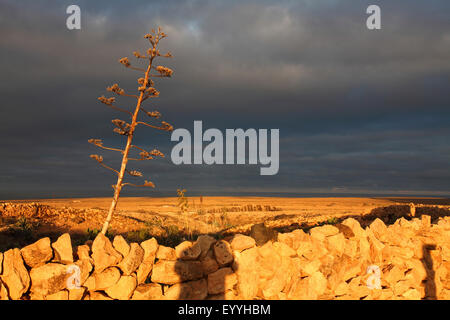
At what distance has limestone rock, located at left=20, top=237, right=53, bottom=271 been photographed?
4.67 m

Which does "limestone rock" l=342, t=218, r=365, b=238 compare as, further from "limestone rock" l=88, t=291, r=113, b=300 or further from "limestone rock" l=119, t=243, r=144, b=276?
"limestone rock" l=88, t=291, r=113, b=300

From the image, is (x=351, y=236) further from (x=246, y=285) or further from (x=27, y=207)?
(x=27, y=207)

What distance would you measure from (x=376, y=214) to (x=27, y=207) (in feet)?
48.1

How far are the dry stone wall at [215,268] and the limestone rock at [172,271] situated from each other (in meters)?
0.01

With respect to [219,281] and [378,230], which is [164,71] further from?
[378,230]

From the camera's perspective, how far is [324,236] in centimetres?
679

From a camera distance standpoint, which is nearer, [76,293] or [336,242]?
[76,293]

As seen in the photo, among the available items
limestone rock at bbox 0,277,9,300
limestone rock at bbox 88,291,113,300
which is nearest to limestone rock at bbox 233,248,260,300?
limestone rock at bbox 88,291,113,300

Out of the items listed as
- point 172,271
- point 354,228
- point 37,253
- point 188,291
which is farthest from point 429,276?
point 37,253

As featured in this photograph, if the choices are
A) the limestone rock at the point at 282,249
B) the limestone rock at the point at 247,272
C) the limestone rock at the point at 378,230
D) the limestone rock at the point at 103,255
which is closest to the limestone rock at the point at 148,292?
the limestone rock at the point at 103,255

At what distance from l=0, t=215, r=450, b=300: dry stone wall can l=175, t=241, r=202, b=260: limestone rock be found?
0.01m

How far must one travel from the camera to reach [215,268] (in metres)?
5.57

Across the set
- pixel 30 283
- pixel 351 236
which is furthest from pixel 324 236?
pixel 30 283

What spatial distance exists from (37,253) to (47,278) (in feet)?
1.13
